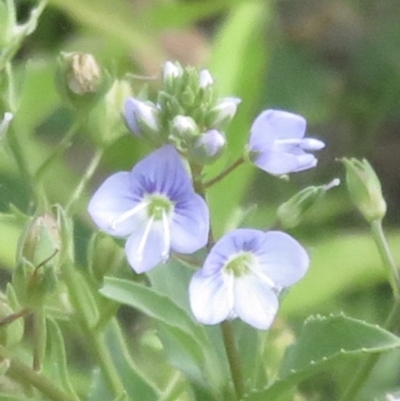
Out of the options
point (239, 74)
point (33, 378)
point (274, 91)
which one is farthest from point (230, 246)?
point (274, 91)

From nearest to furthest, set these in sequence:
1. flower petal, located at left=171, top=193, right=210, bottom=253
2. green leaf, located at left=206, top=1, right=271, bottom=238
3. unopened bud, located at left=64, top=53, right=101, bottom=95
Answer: flower petal, located at left=171, top=193, right=210, bottom=253 < unopened bud, located at left=64, top=53, right=101, bottom=95 < green leaf, located at left=206, top=1, right=271, bottom=238

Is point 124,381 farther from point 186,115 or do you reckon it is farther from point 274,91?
point 274,91

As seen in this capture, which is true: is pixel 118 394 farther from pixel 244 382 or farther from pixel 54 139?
pixel 54 139

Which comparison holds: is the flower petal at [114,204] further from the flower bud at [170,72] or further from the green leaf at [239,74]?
the green leaf at [239,74]

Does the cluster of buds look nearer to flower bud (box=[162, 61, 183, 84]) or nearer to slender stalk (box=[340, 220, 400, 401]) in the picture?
flower bud (box=[162, 61, 183, 84])

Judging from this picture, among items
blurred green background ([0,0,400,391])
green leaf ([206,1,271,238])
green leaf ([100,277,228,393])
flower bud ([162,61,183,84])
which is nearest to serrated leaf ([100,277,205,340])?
green leaf ([100,277,228,393])
